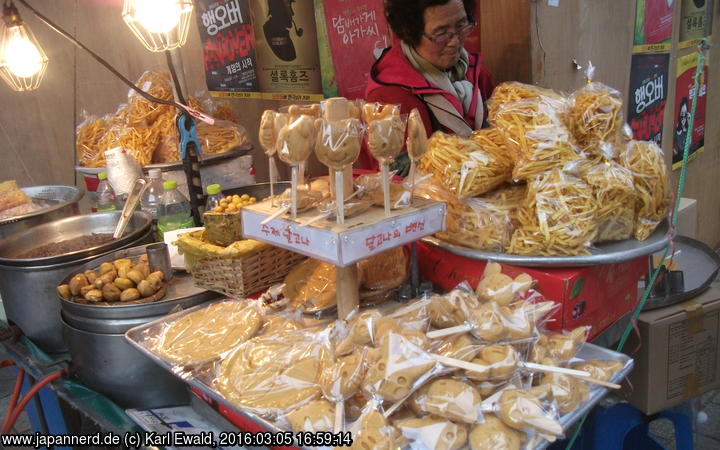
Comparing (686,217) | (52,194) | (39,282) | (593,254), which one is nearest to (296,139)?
(593,254)

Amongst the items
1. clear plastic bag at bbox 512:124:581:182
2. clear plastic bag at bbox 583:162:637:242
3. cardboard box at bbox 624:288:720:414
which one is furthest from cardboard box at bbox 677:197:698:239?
clear plastic bag at bbox 512:124:581:182

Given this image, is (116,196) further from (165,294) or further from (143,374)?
(143,374)

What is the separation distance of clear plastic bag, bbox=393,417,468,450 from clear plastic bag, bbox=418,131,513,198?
757 millimetres

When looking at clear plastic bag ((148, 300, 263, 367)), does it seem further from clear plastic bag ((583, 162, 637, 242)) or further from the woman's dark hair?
the woman's dark hair

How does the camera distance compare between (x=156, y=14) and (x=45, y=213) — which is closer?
(x=156, y=14)

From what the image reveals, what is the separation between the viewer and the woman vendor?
2494 millimetres

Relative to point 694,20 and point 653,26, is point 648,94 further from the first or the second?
point 694,20

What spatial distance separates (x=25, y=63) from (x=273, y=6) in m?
1.72

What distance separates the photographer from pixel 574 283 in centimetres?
138

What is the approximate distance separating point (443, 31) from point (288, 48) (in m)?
1.82

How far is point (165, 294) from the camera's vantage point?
5.68 ft

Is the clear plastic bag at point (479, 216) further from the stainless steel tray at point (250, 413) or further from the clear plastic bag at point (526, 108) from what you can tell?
the stainless steel tray at point (250, 413)

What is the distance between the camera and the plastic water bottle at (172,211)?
90.0 inches

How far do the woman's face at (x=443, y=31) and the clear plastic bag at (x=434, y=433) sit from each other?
6.62 ft
